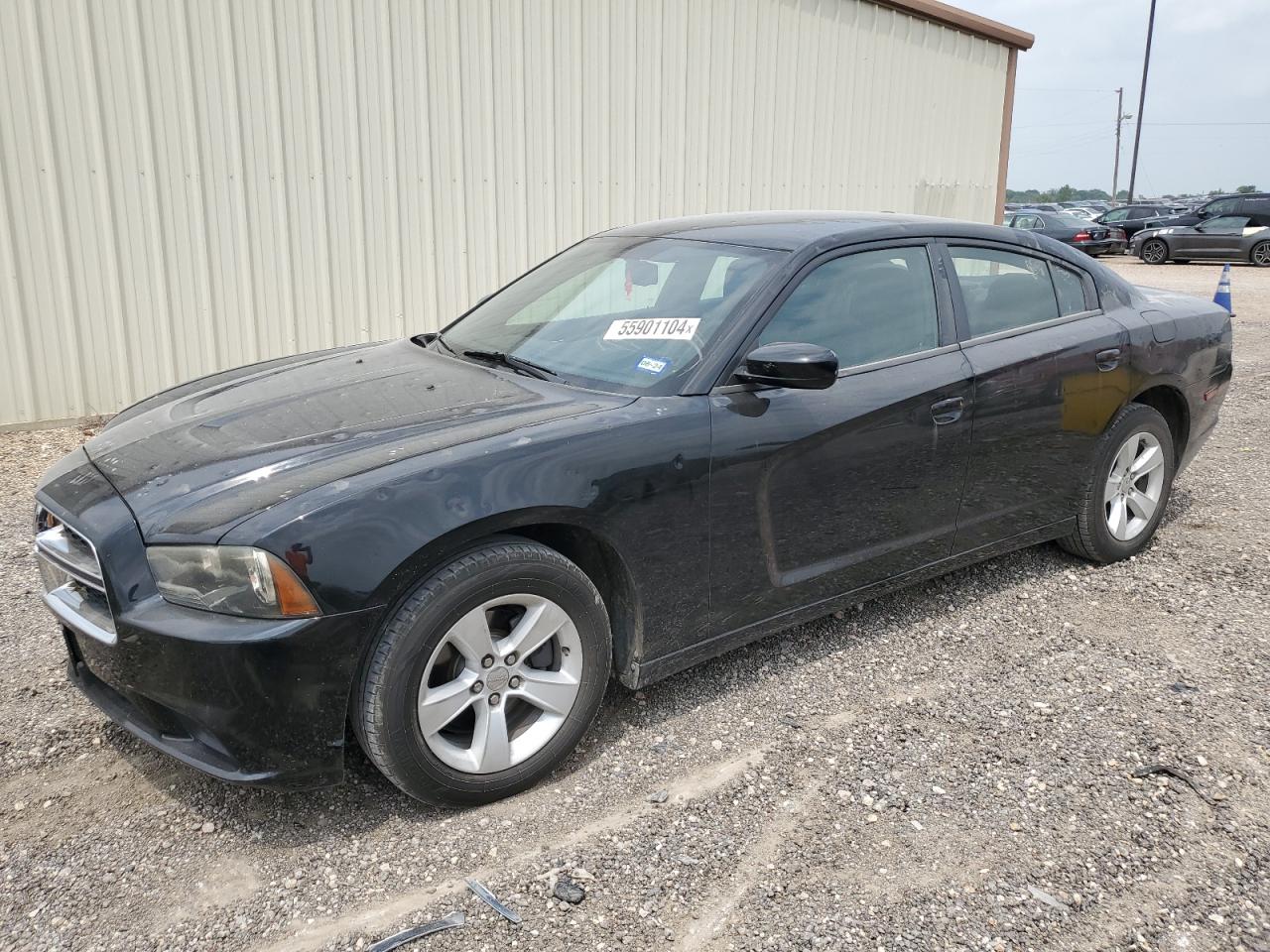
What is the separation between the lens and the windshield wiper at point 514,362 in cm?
343

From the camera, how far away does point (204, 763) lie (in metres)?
2.55

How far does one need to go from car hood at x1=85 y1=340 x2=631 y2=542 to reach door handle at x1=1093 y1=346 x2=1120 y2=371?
88.5 inches

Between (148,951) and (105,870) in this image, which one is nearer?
(148,951)


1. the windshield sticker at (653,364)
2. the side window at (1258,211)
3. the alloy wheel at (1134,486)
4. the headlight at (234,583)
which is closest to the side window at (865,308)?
the windshield sticker at (653,364)

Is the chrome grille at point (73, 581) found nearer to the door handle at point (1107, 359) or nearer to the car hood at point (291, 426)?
the car hood at point (291, 426)

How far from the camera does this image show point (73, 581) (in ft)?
9.28

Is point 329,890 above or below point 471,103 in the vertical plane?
below

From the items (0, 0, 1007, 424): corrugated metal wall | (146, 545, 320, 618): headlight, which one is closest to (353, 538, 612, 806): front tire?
(146, 545, 320, 618): headlight

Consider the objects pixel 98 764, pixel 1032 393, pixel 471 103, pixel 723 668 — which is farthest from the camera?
pixel 471 103

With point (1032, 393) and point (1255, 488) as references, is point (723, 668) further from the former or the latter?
point (1255, 488)

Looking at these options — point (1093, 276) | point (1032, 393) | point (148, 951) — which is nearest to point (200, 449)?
point (148, 951)

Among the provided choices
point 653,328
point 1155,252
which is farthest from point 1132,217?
point 653,328

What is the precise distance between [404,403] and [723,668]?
4.84ft

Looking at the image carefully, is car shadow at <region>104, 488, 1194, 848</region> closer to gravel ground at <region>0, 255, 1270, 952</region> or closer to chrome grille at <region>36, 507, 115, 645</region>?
gravel ground at <region>0, 255, 1270, 952</region>
